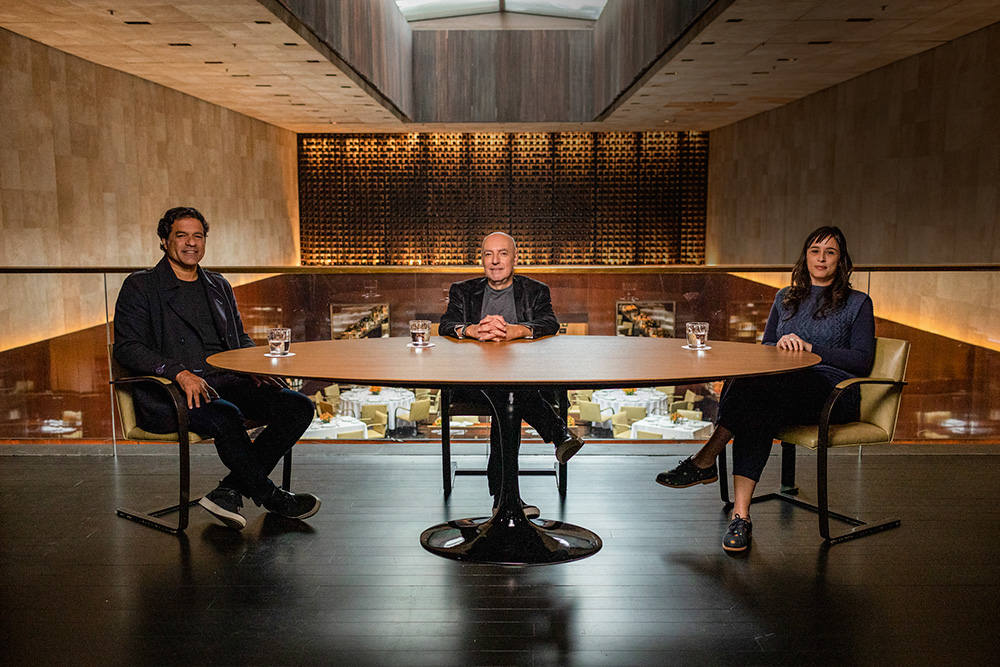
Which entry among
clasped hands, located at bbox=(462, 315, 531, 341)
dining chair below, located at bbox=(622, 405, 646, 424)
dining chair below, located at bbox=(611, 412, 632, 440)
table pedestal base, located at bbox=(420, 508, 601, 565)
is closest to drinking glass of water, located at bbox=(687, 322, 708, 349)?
clasped hands, located at bbox=(462, 315, 531, 341)

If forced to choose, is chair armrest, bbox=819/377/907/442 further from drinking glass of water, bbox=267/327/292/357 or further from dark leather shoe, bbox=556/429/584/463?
drinking glass of water, bbox=267/327/292/357

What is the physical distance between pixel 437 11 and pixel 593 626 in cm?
963

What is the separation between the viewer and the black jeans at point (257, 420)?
2.72m

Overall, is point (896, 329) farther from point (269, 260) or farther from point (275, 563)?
point (269, 260)

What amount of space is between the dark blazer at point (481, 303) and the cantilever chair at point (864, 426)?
103cm

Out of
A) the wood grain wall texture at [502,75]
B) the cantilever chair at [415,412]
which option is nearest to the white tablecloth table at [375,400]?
the cantilever chair at [415,412]

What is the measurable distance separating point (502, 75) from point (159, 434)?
8.25m

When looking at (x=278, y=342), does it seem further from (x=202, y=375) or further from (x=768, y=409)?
(x=768, y=409)

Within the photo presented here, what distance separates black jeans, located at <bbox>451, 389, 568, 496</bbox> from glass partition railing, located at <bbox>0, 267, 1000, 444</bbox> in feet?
3.09

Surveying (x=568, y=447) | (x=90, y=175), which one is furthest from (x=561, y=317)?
(x=90, y=175)

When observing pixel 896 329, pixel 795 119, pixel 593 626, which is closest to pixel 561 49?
pixel 795 119

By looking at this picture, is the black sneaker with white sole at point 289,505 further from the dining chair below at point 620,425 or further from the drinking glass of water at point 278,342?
the dining chair below at point 620,425

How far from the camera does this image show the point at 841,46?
6480 mm

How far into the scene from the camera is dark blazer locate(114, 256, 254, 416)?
2.68 meters
